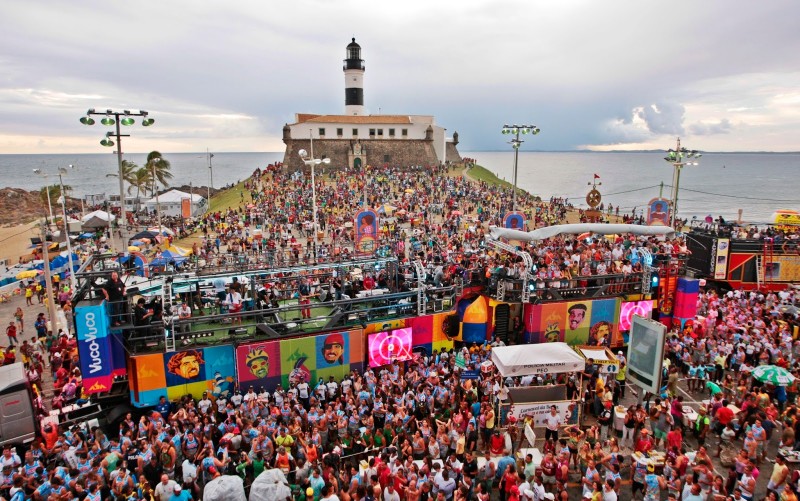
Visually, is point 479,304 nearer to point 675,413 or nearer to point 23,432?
point 675,413

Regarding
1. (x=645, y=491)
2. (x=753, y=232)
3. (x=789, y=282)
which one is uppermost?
(x=753, y=232)

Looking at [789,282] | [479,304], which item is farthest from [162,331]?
[789,282]

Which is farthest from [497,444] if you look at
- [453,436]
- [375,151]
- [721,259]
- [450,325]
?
[375,151]

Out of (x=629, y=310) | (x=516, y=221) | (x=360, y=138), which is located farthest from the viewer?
(x=360, y=138)

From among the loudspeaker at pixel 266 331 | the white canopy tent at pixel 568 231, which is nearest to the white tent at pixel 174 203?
the loudspeaker at pixel 266 331

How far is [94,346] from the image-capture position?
1204 centimetres

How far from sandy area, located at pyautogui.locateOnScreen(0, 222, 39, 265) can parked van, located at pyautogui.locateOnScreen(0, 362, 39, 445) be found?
37.6 metres

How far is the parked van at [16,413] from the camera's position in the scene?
1140 cm

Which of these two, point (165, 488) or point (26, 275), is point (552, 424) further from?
point (26, 275)

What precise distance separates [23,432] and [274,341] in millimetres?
5907

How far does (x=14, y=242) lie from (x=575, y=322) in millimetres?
60026

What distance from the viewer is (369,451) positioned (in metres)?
11.2

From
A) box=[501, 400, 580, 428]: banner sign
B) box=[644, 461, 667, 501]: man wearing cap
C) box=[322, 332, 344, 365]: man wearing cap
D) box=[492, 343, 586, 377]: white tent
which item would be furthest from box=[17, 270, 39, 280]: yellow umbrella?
box=[644, 461, 667, 501]: man wearing cap

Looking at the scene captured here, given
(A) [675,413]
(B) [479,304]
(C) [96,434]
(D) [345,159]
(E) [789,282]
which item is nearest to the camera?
(C) [96,434]
